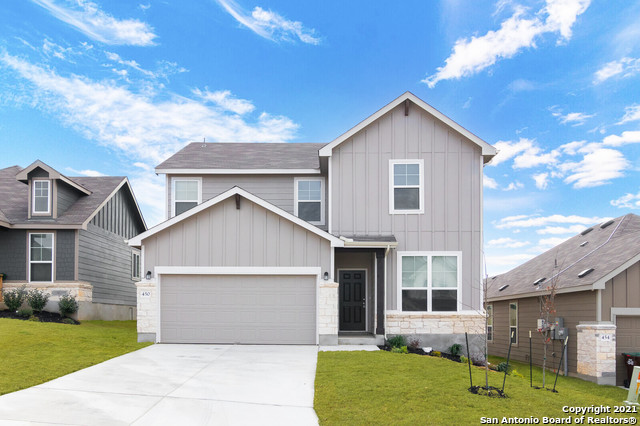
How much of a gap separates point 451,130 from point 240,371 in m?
9.55

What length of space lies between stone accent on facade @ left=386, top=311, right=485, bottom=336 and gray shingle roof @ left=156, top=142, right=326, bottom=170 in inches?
226

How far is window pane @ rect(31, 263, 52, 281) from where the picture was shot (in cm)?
1895

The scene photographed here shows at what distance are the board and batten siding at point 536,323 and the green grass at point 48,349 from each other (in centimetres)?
1201

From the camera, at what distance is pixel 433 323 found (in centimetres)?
1501

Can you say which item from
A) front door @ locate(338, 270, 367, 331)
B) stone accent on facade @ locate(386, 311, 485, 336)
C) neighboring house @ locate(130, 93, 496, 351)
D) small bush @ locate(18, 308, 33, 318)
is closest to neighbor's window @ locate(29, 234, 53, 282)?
small bush @ locate(18, 308, 33, 318)

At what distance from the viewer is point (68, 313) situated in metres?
18.6

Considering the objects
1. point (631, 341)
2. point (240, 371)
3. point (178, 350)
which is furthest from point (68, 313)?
point (631, 341)

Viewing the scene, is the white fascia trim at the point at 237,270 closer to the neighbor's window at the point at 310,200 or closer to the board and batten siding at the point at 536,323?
the neighbor's window at the point at 310,200

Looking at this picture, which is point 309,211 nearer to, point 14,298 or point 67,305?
point 67,305

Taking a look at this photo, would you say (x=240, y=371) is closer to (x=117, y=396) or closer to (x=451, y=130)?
(x=117, y=396)

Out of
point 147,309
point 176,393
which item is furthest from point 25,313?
point 176,393

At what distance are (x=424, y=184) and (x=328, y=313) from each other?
484 cm

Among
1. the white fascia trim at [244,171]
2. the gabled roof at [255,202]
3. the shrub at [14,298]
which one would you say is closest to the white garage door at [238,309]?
the gabled roof at [255,202]

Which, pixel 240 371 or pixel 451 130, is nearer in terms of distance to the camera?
pixel 240 371
